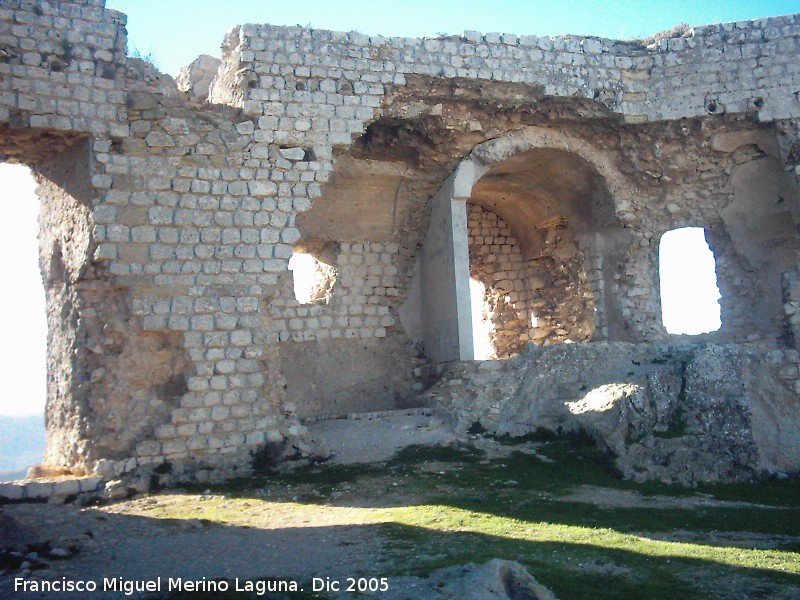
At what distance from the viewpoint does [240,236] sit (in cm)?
1011

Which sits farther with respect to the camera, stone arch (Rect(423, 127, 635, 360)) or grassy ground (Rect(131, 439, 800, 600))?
stone arch (Rect(423, 127, 635, 360))

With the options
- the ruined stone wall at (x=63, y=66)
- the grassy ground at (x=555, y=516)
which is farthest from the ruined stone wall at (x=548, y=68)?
the grassy ground at (x=555, y=516)

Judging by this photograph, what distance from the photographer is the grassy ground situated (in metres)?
5.46

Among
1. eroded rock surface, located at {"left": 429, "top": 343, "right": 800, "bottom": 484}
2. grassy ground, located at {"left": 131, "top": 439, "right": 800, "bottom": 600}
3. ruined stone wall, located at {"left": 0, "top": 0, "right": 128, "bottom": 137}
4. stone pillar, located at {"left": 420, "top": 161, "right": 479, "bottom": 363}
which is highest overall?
ruined stone wall, located at {"left": 0, "top": 0, "right": 128, "bottom": 137}

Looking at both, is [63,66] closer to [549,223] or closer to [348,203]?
[348,203]

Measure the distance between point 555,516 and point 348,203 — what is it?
7.64 metres

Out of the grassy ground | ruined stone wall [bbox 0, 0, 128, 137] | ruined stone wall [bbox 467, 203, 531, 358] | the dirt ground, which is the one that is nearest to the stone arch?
ruined stone wall [bbox 467, 203, 531, 358]

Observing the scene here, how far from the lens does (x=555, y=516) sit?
23.8 feet

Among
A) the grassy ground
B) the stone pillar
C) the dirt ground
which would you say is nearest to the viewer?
the grassy ground

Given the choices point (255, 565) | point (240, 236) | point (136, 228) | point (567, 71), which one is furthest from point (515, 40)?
point (255, 565)

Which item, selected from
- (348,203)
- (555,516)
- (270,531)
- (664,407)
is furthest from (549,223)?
(270,531)

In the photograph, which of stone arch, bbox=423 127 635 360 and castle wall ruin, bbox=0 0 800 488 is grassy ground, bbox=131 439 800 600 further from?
stone arch, bbox=423 127 635 360

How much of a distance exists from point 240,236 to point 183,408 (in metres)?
2.26

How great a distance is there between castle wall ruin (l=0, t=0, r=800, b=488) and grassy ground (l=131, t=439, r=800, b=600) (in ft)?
4.76
